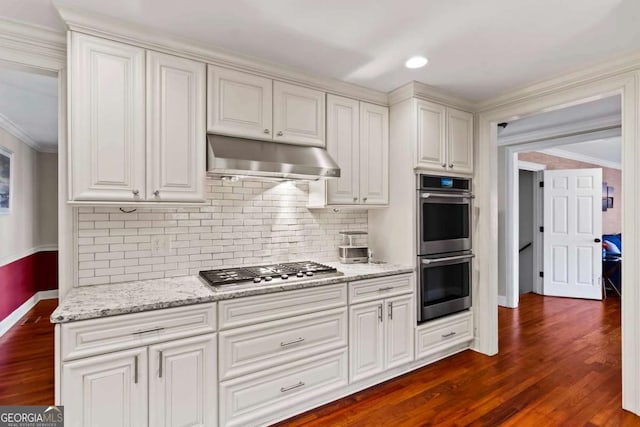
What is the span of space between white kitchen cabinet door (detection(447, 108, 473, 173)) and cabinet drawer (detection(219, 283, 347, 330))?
63.6 inches

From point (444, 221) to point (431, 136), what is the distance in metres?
0.77

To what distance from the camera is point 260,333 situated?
2.19m

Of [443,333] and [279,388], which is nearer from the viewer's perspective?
[279,388]

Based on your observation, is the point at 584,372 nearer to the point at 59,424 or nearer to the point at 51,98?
the point at 59,424

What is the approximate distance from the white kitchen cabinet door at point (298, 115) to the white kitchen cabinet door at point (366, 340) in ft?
4.42

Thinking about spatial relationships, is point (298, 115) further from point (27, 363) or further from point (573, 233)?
point (573, 233)

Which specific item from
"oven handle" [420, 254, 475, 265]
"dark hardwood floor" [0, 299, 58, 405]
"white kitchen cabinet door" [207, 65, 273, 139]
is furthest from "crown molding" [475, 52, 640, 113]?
"dark hardwood floor" [0, 299, 58, 405]

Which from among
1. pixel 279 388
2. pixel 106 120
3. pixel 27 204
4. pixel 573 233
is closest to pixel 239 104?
pixel 106 120

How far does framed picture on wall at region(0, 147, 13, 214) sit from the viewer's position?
4121mm

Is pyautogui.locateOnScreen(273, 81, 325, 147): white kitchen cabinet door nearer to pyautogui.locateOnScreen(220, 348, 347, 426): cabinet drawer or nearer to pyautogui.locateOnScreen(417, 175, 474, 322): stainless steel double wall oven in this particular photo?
pyautogui.locateOnScreen(417, 175, 474, 322): stainless steel double wall oven

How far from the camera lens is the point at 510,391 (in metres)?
2.66

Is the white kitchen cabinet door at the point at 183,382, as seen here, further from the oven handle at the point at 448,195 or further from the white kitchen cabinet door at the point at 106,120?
the oven handle at the point at 448,195

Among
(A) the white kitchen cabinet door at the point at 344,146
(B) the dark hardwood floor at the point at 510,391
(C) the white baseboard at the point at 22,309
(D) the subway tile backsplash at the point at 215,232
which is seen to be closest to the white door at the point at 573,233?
(B) the dark hardwood floor at the point at 510,391

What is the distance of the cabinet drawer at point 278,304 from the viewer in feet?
6.84
